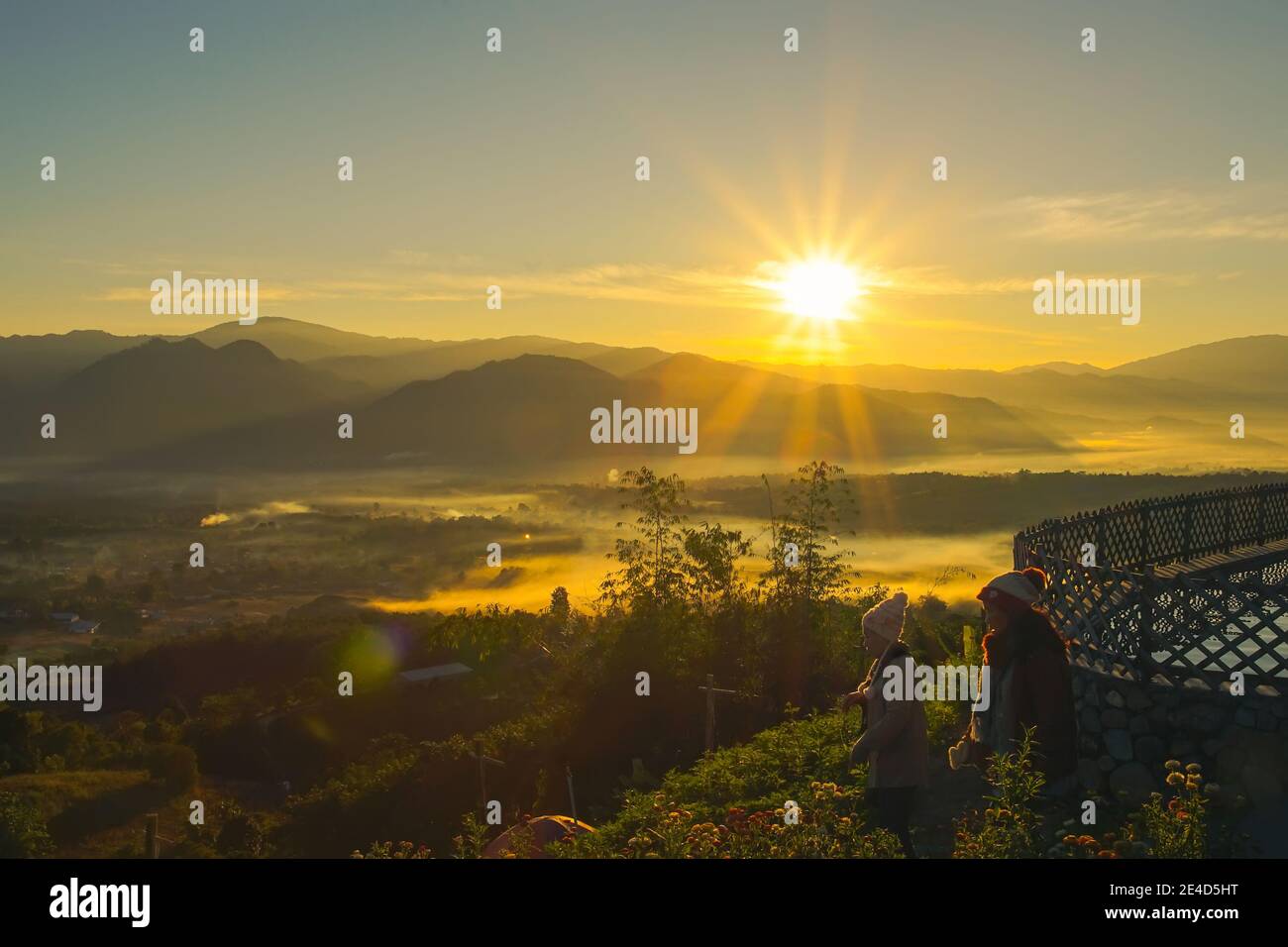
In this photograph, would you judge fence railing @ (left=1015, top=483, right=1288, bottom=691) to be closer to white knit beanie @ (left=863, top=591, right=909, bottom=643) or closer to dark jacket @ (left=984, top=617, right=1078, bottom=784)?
dark jacket @ (left=984, top=617, right=1078, bottom=784)

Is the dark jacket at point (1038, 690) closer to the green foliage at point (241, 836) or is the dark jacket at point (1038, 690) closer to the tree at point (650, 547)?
the tree at point (650, 547)

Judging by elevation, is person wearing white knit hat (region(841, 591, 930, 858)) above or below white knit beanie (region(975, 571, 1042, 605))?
below

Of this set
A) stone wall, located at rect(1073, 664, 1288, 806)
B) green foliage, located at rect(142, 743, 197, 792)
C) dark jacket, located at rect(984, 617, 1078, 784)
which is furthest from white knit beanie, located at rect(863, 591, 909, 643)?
green foliage, located at rect(142, 743, 197, 792)

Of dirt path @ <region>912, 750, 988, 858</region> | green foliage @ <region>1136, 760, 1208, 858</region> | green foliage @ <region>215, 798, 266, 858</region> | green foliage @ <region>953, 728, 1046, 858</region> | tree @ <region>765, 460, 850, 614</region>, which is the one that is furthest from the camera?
green foliage @ <region>215, 798, 266, 858</region>

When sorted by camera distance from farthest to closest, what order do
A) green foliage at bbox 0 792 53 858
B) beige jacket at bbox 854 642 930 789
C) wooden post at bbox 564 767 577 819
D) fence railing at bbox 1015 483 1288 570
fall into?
1. green foliage at bbox 0 792 53 858
2. wooden post at bbox 564 767 577 819
3. fence railing at bbox 1015 483 1288 570
4. beige jacket at bbox 854 642 930 789

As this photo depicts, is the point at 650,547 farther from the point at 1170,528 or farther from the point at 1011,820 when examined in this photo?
the point at 1011,820
